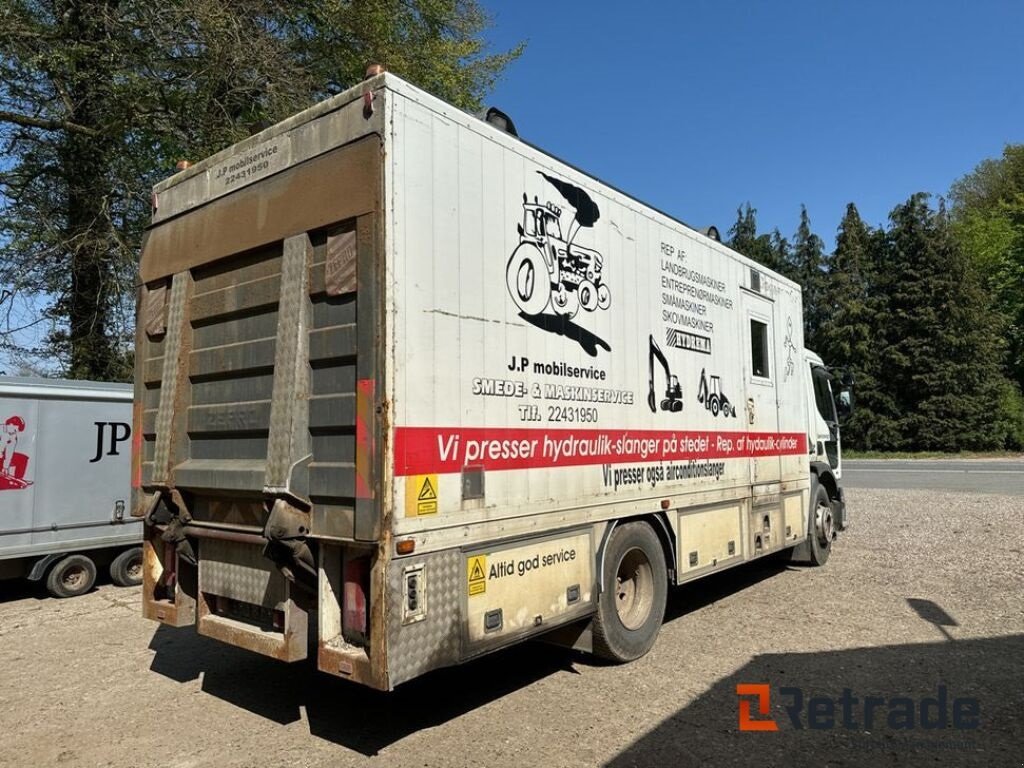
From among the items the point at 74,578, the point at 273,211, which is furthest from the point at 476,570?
the point at 74,578

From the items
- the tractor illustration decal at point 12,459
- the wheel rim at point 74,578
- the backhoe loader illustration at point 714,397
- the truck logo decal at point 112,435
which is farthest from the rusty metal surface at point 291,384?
the wheel rim at point 74,578

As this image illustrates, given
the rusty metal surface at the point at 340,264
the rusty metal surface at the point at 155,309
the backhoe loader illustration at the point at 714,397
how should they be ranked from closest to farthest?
the rusty metal surface at the point at 340,264, the rusty metal surface at the point at 155,309, the backhoe loader illustration at the point at 714,397

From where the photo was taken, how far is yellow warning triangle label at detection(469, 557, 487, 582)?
412 cm

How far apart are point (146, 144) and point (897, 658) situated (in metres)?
12.2

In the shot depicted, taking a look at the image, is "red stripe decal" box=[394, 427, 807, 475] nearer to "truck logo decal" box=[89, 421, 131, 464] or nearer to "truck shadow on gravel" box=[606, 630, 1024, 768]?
"truck shadow on gravel" box=[606, 630, 1024, 768]

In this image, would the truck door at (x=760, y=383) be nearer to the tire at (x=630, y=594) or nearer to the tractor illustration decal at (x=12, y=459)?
the tire at (x=630, y=594)

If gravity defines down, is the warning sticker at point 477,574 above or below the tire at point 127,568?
above

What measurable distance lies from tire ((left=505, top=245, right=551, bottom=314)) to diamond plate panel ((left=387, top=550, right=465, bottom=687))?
1.64 meters

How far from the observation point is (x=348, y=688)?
535 cm

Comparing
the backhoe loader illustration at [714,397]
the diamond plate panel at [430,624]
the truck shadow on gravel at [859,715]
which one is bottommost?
the truck shadow on gravel at [859,715]

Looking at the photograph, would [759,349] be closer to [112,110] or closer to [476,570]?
[476,570]

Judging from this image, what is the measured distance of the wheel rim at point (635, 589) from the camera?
5.75 metres

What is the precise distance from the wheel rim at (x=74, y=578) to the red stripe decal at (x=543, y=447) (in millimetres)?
6884

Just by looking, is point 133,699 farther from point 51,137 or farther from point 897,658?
point 51,137
